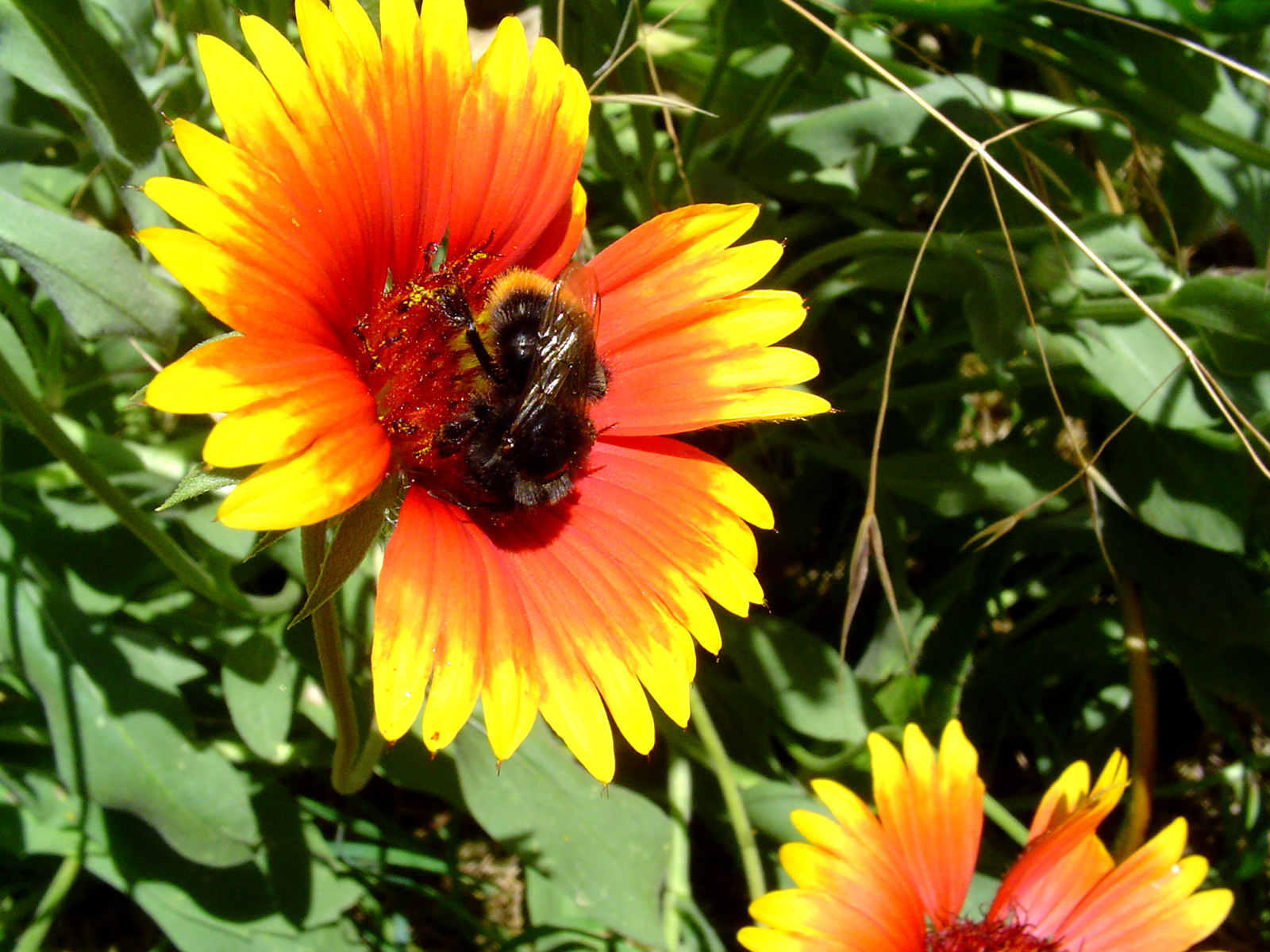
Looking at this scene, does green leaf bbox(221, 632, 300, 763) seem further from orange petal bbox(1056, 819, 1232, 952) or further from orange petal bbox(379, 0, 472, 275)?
orange petal bbox(1056, 819, 1232, 952)

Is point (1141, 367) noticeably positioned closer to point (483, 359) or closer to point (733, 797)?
point (733, 797)

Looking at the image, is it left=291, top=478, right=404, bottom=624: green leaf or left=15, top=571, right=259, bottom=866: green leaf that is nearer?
left=291, top=478, right=404, bottom=624: green leaf

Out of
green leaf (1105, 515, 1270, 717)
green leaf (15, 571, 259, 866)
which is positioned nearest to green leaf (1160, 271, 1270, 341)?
green leaf (1105, 515, 1270, 717)

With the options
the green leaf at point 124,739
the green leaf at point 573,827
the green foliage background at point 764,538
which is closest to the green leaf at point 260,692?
the green foliage background at point 764,538

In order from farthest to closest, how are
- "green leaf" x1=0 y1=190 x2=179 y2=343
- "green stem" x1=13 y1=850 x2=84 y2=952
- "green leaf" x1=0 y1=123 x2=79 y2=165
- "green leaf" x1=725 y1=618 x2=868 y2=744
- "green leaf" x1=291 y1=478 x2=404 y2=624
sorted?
"green leaf" x1=725 y1=618 x2=868 y2=744
"green stem" x1=13 y1=850 x2=84 y2=952
"green leaf" x1=0 y1=123 x2=79 y2=165
"green leaf" x1=0 y1=190 x2=179 y2=343
"green leaf" x1=291 y1=478 x2=404 y2=624

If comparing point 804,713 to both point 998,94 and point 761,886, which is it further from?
point 998,94

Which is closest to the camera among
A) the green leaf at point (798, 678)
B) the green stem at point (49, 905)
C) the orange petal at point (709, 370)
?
the orange petal at point (709, 370)

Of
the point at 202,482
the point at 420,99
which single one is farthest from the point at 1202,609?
the point at 202,482

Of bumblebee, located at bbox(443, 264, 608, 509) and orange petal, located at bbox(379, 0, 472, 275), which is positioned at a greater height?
orange petal, located at bbox(379, 0, 472, 275)

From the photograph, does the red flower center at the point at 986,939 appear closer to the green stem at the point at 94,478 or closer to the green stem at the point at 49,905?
the green stem at the point at 94,478

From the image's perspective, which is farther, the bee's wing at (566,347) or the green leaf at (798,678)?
the green leaf at (798,678)
